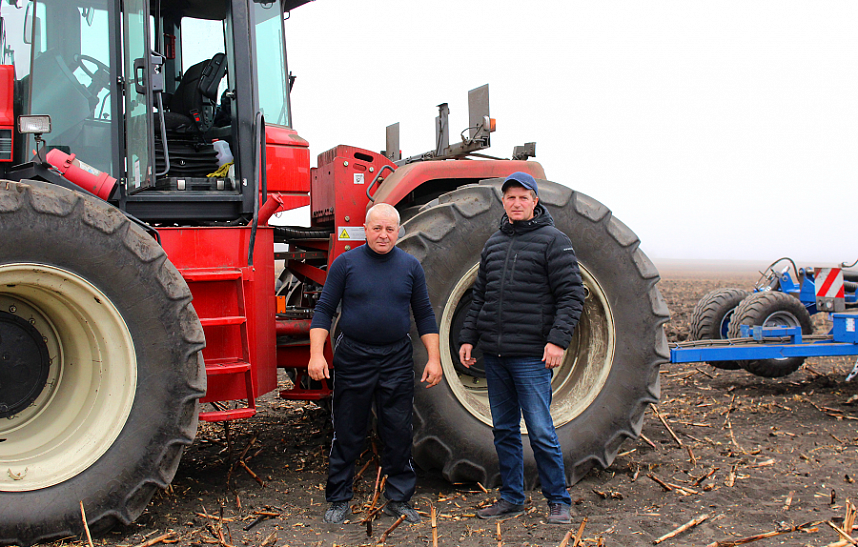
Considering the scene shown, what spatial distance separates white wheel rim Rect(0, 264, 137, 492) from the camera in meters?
3.52

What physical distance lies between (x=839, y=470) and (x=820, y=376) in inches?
134

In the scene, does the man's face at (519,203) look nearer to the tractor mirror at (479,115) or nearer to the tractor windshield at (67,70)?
the tractor mirror at (479,115)

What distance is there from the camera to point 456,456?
4.26 m

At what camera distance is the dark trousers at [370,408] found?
388 centimetres

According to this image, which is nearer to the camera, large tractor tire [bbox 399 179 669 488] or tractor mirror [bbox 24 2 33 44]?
tractor mirror [bbox 24 2 33 44]

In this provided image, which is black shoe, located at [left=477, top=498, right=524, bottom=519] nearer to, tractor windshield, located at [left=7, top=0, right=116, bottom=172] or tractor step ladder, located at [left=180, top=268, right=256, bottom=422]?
tractor step ladder, located at [left=180, top=268, right=256, bottom=422]

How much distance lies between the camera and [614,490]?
14.2 feet

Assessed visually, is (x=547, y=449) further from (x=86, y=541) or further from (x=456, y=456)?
(x=86, y=541)

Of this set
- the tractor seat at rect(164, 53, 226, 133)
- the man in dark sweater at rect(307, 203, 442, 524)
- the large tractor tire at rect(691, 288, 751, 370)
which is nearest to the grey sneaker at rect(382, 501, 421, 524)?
the man in dark sweater at rect(307, 203, 442, 524)

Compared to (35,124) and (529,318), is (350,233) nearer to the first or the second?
(529,318)

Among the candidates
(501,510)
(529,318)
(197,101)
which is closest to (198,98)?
(197,101)

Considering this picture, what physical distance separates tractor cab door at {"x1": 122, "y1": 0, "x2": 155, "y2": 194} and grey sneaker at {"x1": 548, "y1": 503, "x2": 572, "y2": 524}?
2973 mm

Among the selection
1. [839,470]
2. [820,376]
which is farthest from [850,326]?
[839,470]

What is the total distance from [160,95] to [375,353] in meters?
1.95
